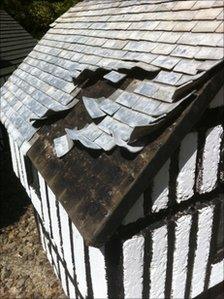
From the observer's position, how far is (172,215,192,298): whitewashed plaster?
13.1 feet

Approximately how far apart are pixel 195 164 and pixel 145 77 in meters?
1.12

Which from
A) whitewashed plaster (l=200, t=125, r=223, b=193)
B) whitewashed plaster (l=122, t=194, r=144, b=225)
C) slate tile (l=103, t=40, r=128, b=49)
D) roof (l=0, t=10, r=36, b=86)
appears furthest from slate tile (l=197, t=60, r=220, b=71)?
roof (l=0, t=10, r=36, b=86)

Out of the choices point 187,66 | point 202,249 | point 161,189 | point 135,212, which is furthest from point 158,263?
point 187,66

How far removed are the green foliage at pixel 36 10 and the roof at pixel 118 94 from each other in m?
14.7

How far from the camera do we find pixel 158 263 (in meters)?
4.02

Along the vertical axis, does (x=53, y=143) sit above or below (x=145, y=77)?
below

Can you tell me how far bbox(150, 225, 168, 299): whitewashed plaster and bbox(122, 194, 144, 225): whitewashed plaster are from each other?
0.38 m

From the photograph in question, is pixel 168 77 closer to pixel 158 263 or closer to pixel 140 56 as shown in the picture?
pixel 140 56

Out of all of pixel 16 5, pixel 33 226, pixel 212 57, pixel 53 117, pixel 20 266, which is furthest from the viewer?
pixel 16 5

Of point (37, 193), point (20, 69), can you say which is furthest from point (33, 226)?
point (20, 69)

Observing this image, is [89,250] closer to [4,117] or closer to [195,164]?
[195,164]

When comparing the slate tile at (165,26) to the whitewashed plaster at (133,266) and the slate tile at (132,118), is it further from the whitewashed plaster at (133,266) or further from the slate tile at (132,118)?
the whitewashed plaster at (133,266)

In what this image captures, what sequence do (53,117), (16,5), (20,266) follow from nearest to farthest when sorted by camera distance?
(53,117), (20,266), (16,5)

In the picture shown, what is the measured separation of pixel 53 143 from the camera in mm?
4293
